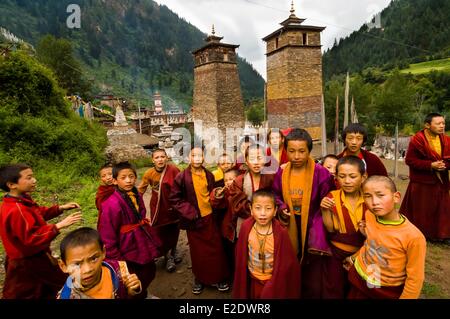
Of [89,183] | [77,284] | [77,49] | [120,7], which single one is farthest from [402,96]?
[120,7]

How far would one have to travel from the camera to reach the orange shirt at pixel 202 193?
3.18 m

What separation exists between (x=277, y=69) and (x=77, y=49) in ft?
182

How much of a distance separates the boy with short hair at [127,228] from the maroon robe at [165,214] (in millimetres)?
889

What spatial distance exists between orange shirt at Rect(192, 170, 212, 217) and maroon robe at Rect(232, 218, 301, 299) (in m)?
1.05

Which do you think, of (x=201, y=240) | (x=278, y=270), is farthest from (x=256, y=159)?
(x=201, y=240)

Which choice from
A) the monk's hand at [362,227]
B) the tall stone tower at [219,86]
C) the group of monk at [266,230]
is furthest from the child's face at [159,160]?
the tall stone tower at [219,86]

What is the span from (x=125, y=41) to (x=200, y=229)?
3506 inches

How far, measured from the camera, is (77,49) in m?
59.3

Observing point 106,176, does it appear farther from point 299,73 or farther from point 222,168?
point 299,73

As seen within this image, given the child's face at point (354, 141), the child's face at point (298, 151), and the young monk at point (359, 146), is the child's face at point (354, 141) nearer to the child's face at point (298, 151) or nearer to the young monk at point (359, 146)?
the young monk at point (359, 146)

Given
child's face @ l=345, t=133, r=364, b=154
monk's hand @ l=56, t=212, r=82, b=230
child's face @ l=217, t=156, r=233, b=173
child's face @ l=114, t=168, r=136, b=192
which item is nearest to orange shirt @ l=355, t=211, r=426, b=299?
child's face @ l=345, t=133, r=364, b=154

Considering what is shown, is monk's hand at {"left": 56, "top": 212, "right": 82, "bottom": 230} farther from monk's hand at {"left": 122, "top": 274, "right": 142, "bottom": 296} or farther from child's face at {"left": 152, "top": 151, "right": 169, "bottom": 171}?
child's face at {"left": 152, "top": 151, "right": 169, "bottom": 171}

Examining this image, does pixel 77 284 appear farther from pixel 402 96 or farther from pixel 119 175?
pixel 402 96

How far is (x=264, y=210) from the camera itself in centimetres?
212
